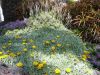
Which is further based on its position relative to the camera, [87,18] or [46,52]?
[87,18]

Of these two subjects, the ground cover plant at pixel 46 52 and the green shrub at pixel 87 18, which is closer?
the ground cover plant at pixel 46 52

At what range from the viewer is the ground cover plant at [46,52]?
16.9ft

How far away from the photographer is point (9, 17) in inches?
416

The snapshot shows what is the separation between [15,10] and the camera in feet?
34.4

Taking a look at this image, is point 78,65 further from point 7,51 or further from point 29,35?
point 29,35

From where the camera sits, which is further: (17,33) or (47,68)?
(17,33)

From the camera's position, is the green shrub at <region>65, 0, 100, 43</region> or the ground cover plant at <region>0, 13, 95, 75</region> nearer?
the ground cover plant at <region>0, 13, 95, 75</region>

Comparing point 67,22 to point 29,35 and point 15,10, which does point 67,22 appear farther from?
point 15,10

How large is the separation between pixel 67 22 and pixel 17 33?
1.64 m

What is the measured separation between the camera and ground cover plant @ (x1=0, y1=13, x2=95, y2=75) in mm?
5148

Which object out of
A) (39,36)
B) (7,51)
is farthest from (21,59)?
(39,36)

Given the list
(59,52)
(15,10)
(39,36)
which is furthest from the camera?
(15,10)

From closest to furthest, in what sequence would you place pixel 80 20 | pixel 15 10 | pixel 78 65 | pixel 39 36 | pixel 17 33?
pixel 78 65 < pixel 39 36 < pixel 17 33 < pixel 80 20 < pixel 15 10

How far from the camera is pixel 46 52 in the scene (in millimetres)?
5895
